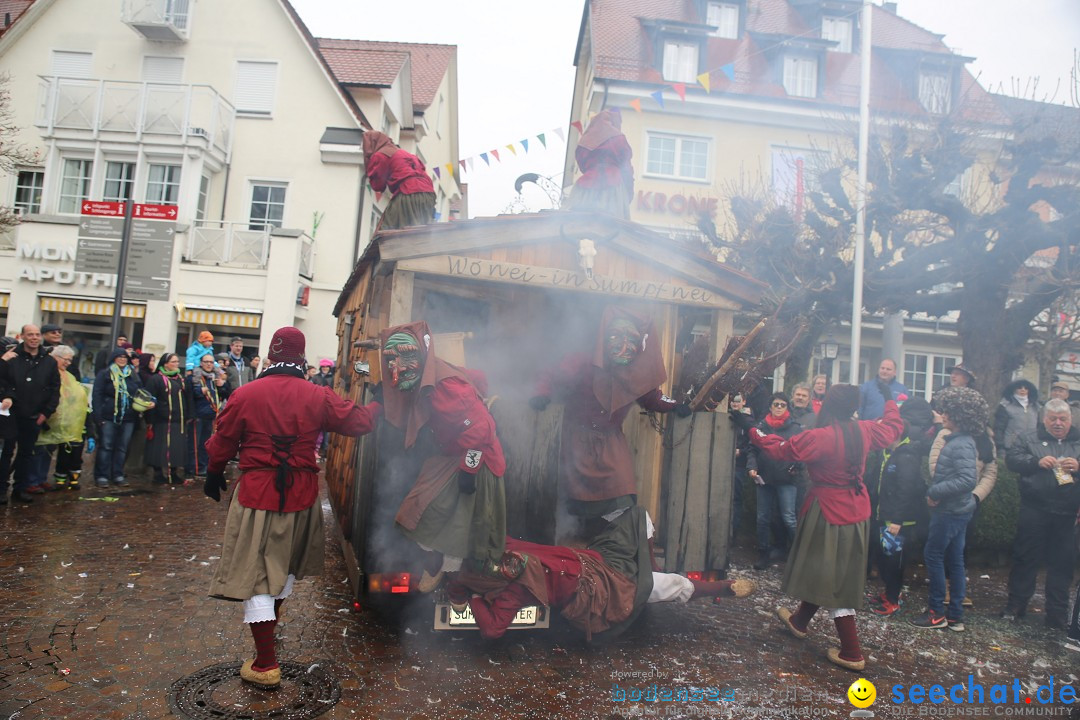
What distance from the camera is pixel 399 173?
7.45m

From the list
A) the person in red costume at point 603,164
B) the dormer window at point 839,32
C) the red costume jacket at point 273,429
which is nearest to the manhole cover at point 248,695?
the red costume jacket at point 273,429

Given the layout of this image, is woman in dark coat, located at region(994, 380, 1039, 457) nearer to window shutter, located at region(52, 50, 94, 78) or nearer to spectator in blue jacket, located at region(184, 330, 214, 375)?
spectator in blue jacket, located at region(184, 330, 214, 375)

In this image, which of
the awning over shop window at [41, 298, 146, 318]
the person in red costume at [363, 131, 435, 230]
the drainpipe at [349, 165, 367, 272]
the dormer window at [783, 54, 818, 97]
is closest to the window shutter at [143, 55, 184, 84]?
the drainpipe at [349, 165, 367, 272]

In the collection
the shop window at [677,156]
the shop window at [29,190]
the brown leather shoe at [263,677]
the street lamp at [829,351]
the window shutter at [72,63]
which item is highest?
the window shutter at [72,63]

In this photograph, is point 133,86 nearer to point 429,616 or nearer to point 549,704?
point 429,616

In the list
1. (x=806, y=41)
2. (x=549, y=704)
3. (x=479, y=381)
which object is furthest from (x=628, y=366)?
(x=806, y=41)

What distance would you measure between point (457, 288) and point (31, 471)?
6.19 meters

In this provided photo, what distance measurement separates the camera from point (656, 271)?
574cm

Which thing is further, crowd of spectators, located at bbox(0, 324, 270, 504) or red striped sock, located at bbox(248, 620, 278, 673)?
crowd of spectators, located at bbox(0, 324, 270, 504)

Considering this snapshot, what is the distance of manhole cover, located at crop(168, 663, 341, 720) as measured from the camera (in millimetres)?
3617

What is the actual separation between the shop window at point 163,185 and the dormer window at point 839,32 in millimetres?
20287

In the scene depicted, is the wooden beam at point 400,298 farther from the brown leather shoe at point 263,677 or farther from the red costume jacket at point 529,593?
the brown leather shoe at point 263,677

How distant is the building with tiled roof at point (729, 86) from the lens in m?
20.4

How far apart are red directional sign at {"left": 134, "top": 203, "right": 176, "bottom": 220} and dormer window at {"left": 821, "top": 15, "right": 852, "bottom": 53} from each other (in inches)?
807
